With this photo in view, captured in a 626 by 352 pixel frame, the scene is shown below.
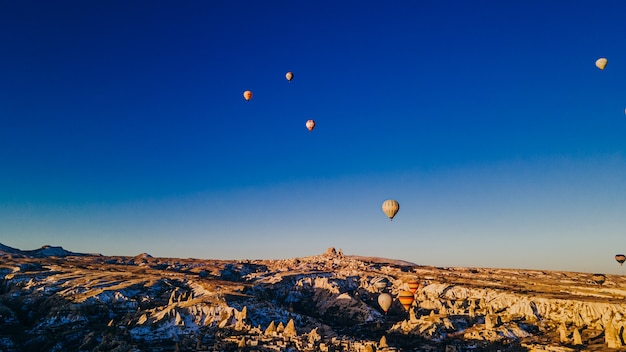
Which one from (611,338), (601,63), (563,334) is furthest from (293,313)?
(601,63)

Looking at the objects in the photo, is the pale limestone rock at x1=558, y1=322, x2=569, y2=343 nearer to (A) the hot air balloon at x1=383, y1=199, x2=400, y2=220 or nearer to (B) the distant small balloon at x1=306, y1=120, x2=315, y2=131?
(A) the hot air balloon at x1=383, y1=199, x2=400, y2=220

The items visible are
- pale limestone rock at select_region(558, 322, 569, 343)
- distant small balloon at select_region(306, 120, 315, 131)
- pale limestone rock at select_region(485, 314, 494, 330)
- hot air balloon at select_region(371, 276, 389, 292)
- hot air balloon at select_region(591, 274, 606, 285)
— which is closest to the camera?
pale limestone rock at select_region(558, 322, 569, 343)

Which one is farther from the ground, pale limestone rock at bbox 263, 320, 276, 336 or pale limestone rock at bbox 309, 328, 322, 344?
pale limestone rock at bbox 263, 320, 276, 336

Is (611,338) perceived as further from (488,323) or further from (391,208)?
(391,208)

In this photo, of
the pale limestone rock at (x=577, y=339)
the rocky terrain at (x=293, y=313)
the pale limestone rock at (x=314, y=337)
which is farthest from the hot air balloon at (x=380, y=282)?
the pale limestone rock at (x=577, y=339)

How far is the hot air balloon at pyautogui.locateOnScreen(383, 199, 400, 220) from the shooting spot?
9125 centimetres

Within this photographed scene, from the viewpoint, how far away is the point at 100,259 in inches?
7466

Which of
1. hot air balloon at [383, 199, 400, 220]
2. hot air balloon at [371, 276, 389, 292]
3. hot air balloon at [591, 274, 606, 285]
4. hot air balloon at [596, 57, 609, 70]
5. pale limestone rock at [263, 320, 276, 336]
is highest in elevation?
hot air balloon at [596, 57, 609, 70]

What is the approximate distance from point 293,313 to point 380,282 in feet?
133

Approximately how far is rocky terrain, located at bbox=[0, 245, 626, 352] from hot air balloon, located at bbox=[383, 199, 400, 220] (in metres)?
27.2

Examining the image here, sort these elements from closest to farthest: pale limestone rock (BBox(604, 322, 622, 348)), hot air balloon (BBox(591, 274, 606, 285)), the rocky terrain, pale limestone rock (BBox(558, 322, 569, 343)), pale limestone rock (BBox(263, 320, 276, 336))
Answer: pale limestone rock (BBox(604, 322, 622, 348)) → pale limestone rock (BBox(558, 322, 569, 343)) → the rocky terrain → pale limestone rock (BBox(263, 320, 276, 336)) → hot air balloon (BBox(591, 274, 606, 285))

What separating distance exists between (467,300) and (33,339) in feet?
361

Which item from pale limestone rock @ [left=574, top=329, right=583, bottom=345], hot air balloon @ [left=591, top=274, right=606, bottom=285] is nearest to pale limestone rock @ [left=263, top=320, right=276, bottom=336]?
pale limestone rock @ [left=574, top=329, right=583, bottom=345]

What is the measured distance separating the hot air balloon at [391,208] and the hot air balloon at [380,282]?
190ft
